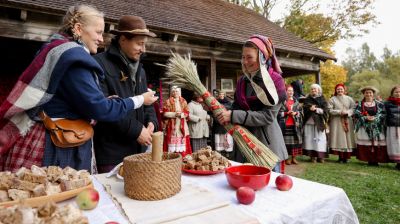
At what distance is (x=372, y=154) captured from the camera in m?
7.02

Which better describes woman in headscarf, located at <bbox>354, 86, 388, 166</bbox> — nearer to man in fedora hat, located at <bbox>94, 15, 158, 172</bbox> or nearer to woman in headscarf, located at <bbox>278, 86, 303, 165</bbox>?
woman in headscarf, located at <bbox>278, 86, 303, 165</bbox>

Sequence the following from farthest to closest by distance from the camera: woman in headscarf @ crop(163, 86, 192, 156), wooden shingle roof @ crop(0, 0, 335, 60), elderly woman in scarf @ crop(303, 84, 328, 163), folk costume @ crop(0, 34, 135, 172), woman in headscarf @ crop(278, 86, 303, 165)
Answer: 1. elderly woman in scarf @ crop(303, 84, 328, 163)
2. woman in headscarf @ crop(278, 86, 303, 165)
3. woman in headscarf @ crop(163, 86, 192, 156)
4. wooden shingle roof @ crop(0, 0, 335, 60)
5. folk costume @ crop(0, 34, 135, 172)

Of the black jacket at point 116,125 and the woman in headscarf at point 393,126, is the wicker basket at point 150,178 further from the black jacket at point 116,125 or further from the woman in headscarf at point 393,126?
the woman in headscarf at point 393,126

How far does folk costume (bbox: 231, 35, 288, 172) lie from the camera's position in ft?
7.17

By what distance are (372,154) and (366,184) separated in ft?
7.90

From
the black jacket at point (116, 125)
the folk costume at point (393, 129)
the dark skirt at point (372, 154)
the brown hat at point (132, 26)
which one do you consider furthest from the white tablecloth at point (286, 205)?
the dark skirt at point (372, 154)

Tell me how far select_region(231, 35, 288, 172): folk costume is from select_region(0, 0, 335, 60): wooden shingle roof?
4191 mm

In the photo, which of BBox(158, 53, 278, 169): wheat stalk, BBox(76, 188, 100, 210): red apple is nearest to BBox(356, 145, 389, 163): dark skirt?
BBox(158, 53, 278, 169): wheat stalk

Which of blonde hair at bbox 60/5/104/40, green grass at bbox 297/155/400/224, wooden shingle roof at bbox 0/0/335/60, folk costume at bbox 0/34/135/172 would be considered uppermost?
wooden shingle roof at bbox 0/0/335/60

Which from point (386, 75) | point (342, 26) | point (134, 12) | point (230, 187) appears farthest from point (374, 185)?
point (386, 75)

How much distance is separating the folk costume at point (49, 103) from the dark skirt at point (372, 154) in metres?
7.15

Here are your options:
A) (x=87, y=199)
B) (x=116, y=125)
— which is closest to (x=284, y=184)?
(x=87, y=199)

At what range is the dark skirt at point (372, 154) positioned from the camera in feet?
22.6

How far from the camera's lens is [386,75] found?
51.0m
